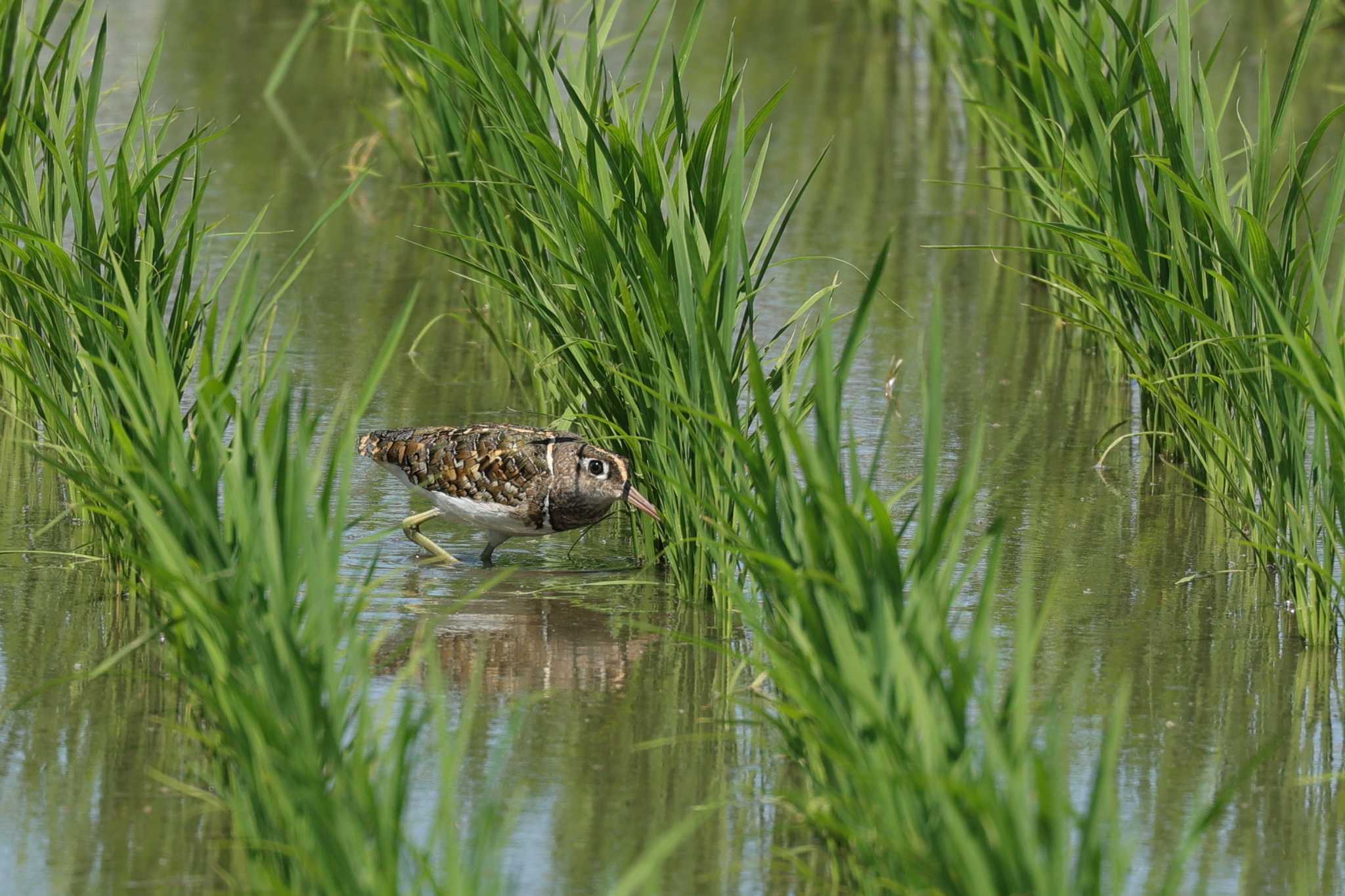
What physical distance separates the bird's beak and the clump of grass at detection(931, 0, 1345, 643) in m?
1.31

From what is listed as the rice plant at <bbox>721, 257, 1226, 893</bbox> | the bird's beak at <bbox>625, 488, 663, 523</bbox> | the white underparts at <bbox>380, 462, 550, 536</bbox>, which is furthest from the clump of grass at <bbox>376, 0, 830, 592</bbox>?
the rice plant at <bbox>721, 257, 1226, 893</bbox>

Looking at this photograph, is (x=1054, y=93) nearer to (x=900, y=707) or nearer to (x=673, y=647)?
(x=673, y=647)

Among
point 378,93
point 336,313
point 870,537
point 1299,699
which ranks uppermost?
point 378,93

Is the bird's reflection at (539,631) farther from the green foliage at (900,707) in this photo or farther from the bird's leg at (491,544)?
the green foliage at (900,707)

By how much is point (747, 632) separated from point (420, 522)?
135cm

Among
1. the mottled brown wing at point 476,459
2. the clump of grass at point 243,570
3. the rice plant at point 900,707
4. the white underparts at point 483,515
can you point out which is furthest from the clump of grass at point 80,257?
the rice plant at point 900,707

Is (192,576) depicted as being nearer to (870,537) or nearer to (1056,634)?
Answer: (870,537)

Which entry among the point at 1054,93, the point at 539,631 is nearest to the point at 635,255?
the point at 539,631

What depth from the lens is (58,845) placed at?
13.8 feet

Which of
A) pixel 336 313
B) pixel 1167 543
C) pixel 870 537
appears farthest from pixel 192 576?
pixel 336 313

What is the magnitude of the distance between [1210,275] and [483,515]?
226 cm

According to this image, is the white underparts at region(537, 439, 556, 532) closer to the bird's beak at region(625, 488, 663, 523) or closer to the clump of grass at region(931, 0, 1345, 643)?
the bird's beak at region(625, 488, 663, 523)

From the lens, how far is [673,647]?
5496 millimetres

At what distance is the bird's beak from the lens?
5.80 m
